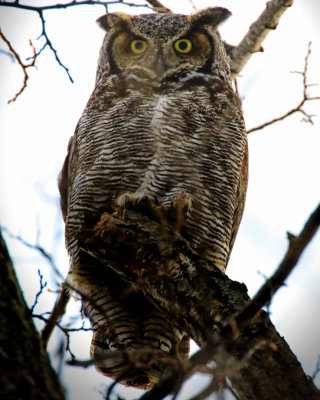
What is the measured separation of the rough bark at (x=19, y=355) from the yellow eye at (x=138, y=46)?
2673 mm

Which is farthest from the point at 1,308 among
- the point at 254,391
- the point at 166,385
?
the point at 254,391

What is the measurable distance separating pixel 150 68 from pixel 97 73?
1.83 ft

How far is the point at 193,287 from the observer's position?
2.14m

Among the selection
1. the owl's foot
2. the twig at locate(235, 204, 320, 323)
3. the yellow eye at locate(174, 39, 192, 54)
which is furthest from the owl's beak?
the twig at locate(235, 204, 320, 323)

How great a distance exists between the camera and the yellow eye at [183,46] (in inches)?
152

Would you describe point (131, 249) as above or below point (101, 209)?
below

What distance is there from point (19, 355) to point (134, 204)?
1.44m

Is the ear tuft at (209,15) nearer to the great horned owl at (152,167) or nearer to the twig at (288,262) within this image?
the great horned owl at (152,167)

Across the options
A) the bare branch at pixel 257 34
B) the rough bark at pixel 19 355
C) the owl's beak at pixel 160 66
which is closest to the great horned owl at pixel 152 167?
the owl's beak at pixel 160 66

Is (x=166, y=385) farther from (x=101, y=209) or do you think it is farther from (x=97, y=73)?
(x=97, y=73)

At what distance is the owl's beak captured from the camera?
12.0 feet

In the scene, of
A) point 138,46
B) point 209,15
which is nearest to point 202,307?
point 138,46

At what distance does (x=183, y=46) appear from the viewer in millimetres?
3891

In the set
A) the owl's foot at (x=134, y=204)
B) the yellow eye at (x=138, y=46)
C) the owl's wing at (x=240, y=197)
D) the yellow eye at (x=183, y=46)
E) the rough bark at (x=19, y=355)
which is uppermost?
the yellow eye at (x=138, y=46)
